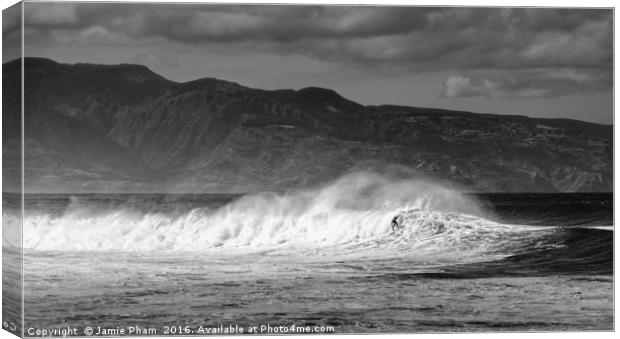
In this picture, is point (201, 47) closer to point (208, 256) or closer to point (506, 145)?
point (208, 256)

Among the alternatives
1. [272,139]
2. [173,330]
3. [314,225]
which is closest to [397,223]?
[314,225]

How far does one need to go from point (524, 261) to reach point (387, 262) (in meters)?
2.27

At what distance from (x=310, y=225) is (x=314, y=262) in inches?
41.4

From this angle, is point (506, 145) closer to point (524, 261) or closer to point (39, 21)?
point (524, 261)

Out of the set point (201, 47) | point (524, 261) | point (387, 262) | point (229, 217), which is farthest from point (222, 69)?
point (524, 261)

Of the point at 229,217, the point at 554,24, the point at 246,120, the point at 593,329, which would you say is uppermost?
the point at 554,24

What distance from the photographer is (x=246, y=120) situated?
24438 millimetres

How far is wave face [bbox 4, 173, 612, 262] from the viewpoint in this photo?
77.8ft

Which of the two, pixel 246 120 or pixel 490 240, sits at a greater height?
pixel 246 120

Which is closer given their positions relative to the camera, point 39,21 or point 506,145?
point 39,21

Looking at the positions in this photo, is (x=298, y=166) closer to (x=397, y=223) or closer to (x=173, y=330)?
(x=397, y=223)

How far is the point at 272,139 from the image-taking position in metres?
24.4

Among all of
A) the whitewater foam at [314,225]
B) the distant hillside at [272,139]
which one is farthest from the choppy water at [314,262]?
the distant hillside at [272,139]

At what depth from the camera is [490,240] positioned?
82.3ft
